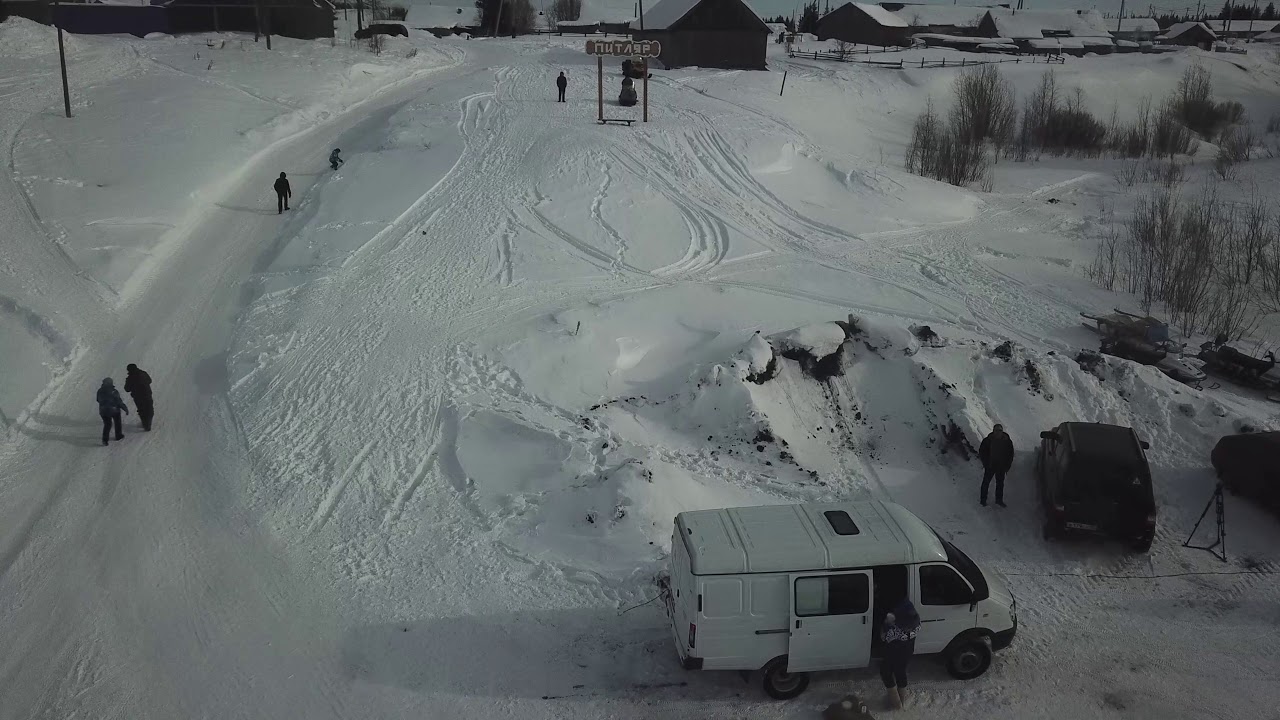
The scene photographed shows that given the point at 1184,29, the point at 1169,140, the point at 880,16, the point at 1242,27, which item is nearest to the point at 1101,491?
the point at 1169,140

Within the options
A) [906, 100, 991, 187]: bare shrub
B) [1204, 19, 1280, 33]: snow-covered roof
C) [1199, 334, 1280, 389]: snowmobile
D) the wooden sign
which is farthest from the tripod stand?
[1204, 19, 1280, 33]: snow-covered roof

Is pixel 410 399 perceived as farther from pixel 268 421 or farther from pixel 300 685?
pixel 300 685

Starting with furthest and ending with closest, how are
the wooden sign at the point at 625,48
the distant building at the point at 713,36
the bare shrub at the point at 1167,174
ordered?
1. the distant building at the point at 713,36
2. the bare shrub at the point at 1167,174
3. the wooden sign at the point at 625,48

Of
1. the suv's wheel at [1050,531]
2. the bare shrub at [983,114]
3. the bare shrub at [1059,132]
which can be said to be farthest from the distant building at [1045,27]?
the suv's wheel at [1050,531]

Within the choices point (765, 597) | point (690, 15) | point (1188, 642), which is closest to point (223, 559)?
point (765, 597)

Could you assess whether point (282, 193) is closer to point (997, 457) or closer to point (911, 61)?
point (997, 457)

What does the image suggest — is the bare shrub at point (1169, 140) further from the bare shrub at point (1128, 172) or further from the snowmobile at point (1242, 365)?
the snowmobile at point (1242, 365)
